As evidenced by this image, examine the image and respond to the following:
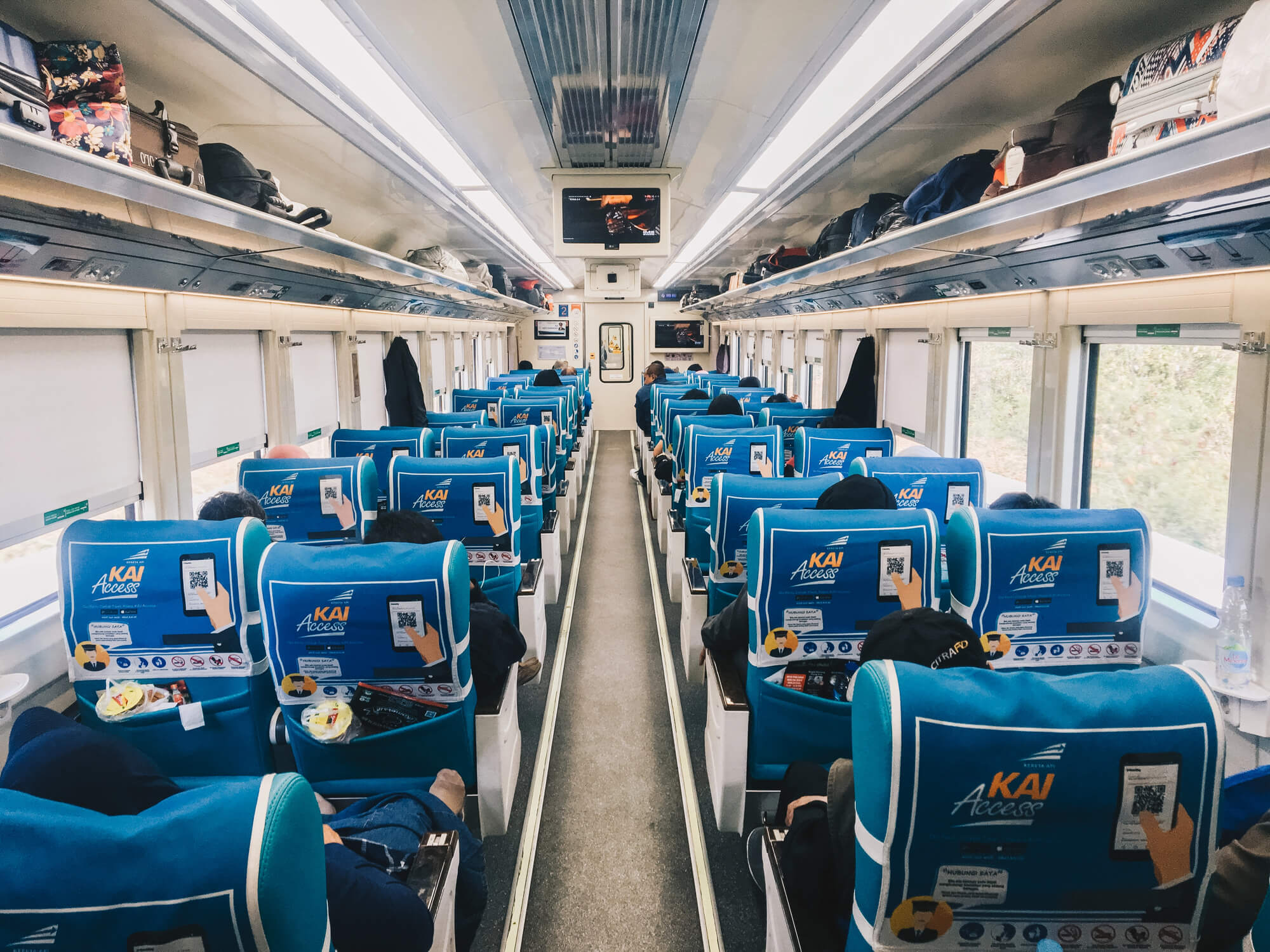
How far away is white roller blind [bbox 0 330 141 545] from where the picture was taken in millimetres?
3301

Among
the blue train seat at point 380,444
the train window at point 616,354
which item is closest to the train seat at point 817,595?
the blue train seat at point 380,444

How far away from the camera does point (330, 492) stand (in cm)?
410

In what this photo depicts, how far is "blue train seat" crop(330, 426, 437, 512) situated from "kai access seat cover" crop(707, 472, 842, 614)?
2.64m

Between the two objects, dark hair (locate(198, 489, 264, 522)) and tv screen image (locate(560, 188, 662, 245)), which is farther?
tv screen image (locate(560, 188, 662, 245))

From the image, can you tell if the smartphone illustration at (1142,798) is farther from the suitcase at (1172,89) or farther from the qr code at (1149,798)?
the suitcase at (1172,89)

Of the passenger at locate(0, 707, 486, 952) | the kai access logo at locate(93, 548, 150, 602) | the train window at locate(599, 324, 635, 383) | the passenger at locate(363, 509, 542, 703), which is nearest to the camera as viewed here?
the passenger at locate(0, 707, 486, 952)

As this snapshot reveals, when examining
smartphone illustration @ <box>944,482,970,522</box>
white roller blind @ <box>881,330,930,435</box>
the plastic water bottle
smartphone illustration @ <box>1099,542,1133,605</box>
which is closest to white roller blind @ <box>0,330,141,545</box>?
smartphone illustration @ <box>1099,542,1133,605</box>

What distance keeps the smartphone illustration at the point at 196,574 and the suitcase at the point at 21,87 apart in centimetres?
139

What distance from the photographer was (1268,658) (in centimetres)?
Answer: 288

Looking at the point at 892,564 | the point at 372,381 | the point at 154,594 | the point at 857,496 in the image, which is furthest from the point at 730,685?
the point at 372,381

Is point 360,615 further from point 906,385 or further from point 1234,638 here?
point 906,385

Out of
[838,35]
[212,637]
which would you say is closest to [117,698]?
[212,637]

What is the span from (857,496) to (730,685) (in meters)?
0.95

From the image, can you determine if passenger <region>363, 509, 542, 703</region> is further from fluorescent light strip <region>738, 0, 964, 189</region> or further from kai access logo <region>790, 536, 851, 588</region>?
fluorescent light strip <region>738, 0, 964, 189</region>
